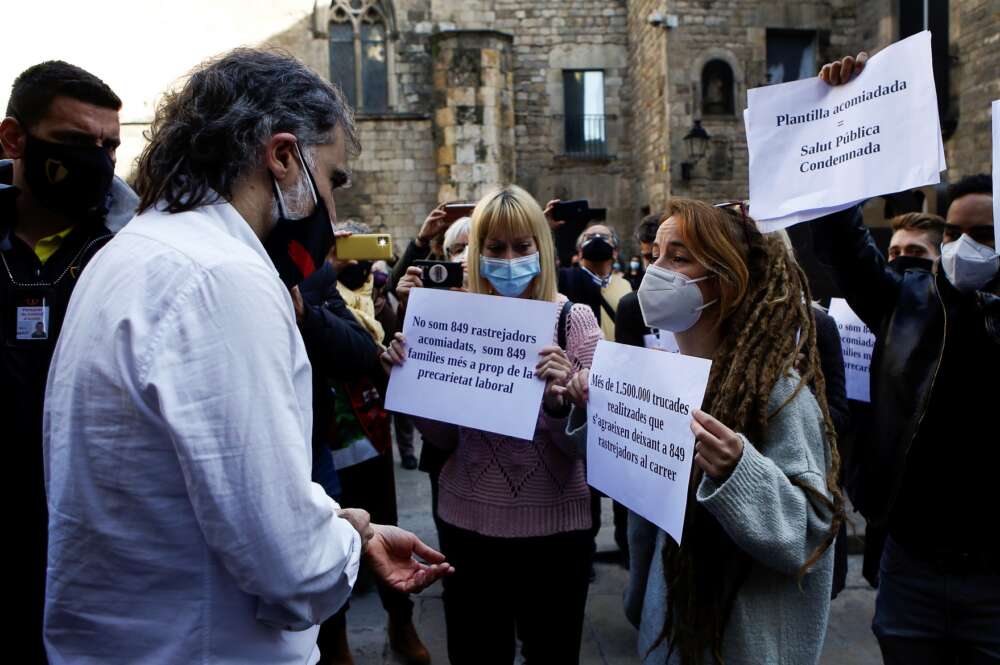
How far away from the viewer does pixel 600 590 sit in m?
4.64

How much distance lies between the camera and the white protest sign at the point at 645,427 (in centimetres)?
182

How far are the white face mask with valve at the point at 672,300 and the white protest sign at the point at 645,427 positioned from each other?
127 mm

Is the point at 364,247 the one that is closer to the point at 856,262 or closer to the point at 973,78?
the point at 856,262

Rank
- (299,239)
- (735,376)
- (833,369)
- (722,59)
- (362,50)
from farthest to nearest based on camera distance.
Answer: (362,50), (722,59), (833,369), (735,376), (299,239)

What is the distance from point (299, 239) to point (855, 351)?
10.5 feet

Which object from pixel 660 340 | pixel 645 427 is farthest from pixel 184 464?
pixel 660 340

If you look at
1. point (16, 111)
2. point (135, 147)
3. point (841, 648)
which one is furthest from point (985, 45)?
point (135, 147)

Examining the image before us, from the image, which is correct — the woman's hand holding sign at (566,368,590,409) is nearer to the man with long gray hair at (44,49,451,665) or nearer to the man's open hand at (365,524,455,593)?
the man's open hand at (365,524,455,593)

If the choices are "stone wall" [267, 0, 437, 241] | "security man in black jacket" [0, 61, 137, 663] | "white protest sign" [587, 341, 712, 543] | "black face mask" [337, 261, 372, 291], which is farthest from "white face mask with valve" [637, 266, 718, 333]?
"stone wall" [267, 0, 437, 241]

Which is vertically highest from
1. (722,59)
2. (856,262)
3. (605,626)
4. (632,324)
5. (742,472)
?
(722,59)

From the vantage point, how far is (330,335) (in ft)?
9.61

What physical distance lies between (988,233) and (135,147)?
17270 mm

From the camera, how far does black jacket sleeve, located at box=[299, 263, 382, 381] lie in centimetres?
290

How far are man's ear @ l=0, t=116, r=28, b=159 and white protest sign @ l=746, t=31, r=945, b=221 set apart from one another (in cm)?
217
